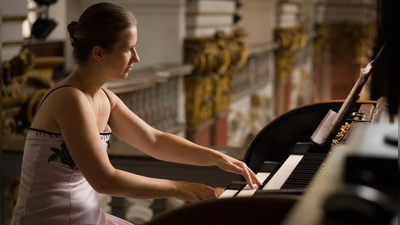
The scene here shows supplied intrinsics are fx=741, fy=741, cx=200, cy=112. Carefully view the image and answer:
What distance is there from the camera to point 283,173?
2.55 meters

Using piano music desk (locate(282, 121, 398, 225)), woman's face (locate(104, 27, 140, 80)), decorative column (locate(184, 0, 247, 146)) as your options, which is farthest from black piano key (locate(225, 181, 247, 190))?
decorative column (locate(184, 0, 247, 146))

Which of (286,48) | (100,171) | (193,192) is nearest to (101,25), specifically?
(100,171)

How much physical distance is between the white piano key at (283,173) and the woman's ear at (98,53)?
73cm

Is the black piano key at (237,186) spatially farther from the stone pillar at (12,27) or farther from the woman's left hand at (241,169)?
the stone pillar at (12,27)

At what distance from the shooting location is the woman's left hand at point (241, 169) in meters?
2.57

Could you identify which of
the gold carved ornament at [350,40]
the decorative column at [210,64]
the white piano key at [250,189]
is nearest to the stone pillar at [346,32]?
the gold carved ornament at [350,40]

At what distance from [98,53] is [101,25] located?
0.10 metres

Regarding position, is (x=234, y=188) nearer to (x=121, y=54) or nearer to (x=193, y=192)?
(x=193, y=192)

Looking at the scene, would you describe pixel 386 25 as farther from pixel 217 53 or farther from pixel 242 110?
pixel 242 110

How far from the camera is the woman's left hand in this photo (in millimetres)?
2566

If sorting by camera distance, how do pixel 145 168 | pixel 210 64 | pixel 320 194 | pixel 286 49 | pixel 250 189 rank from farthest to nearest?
pixel 286 49, pixel 210 64, pixel 145 168, pixel 250 189, pixel 320 194

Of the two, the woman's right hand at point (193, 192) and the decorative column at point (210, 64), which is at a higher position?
the woman's right hand at point (193, 192)

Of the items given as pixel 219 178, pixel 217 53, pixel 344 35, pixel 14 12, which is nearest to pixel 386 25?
pixel 219 178

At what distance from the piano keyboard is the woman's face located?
22.3 inches
